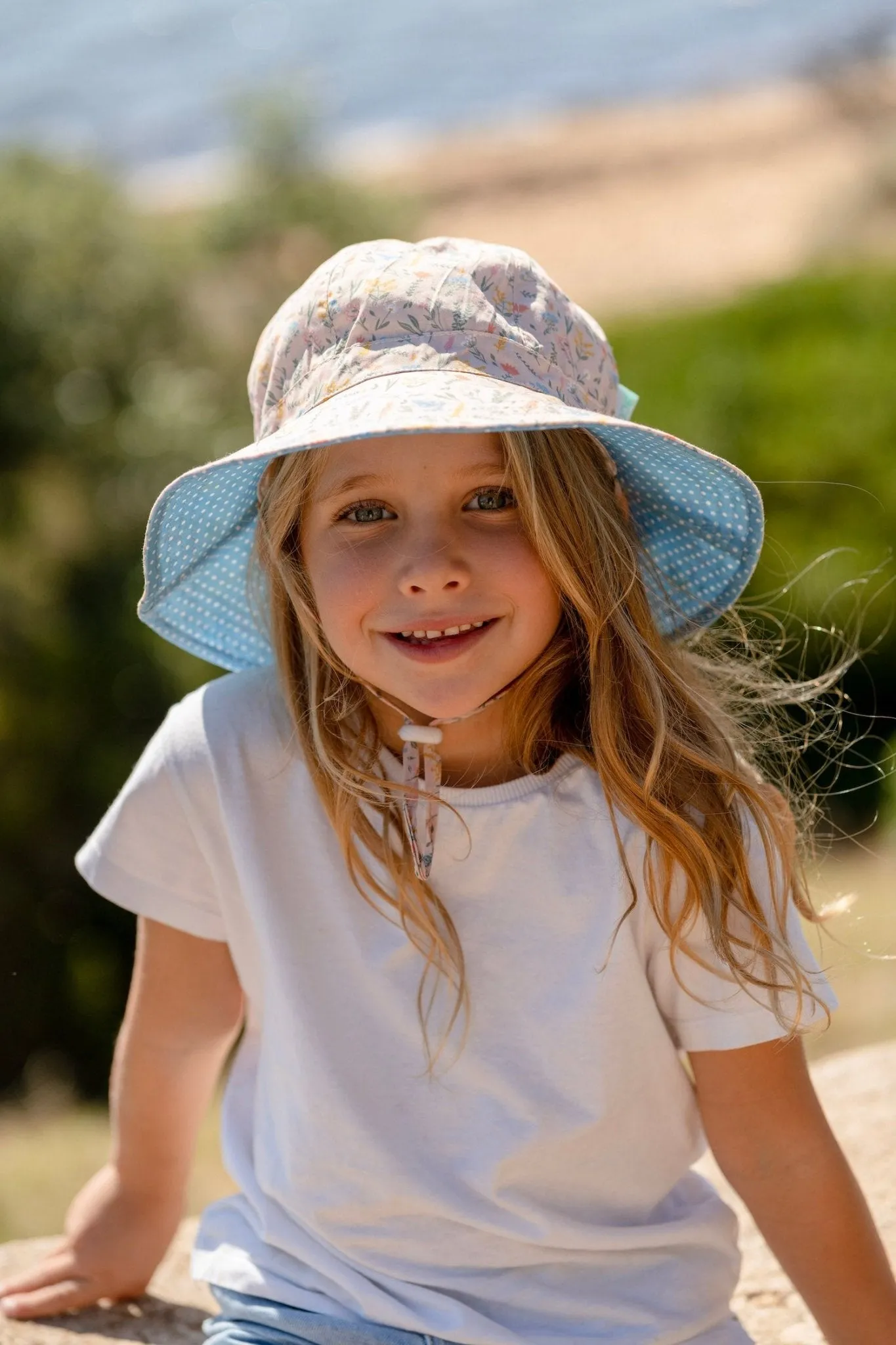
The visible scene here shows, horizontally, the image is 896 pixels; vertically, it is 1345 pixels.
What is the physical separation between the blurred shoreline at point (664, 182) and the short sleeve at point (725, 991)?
388 inches

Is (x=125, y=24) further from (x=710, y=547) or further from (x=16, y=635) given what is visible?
(x=710, y=547)

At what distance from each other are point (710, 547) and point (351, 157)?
16.6 metres

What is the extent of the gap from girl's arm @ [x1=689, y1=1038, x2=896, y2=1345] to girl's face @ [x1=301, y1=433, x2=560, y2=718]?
507mm

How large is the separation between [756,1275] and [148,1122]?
896mm

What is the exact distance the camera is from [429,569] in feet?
4.99

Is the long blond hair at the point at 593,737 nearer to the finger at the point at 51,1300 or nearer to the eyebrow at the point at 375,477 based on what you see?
the eyebrow at the point at 375,477

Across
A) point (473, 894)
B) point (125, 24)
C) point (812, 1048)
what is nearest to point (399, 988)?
point (473, 894)

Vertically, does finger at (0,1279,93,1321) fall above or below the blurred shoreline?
below

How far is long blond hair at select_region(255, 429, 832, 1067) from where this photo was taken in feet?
5.28

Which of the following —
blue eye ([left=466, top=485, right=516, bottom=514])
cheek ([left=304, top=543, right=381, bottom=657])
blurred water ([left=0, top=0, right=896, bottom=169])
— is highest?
blurred water ([left=0, top=0, right=896, bottom=169])

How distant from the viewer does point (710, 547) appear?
1.79 metres

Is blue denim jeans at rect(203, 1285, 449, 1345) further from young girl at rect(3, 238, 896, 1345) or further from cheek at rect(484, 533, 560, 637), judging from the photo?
cheek at rect(484, 533, 560, 637)

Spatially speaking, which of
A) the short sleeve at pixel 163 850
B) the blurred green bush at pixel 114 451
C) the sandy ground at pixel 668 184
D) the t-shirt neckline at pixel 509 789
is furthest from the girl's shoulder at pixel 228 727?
the sandy ground at pixel 668 184

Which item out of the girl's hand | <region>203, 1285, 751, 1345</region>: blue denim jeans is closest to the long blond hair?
<region>203, 1285, 751, 1345</region>: blue denim jeans
